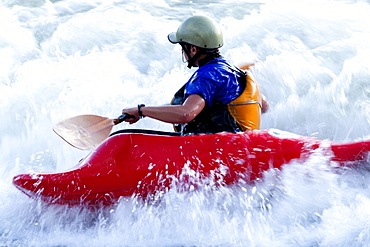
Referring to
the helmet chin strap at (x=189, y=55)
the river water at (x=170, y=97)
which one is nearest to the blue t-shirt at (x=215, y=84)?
the helmet chin strap at (x=189, y=55)

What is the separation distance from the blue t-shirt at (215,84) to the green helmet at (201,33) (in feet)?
0.62

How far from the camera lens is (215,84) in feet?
9.73

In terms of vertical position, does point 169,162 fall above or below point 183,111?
below

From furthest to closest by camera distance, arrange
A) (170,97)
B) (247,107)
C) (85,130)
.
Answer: (170,97)
(85,130)
(247,107)

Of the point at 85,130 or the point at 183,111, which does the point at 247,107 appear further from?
the point at 85,130

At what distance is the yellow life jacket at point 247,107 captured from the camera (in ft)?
9.96

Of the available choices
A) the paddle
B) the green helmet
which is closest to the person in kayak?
the green helmet

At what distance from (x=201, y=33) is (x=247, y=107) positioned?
1.84 feet

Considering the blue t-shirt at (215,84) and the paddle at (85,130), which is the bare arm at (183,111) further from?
the paddle at (85,130)

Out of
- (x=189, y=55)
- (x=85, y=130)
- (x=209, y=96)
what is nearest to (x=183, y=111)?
(x=209, y=96)

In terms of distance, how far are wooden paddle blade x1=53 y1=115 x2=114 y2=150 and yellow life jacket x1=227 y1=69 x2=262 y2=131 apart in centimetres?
87

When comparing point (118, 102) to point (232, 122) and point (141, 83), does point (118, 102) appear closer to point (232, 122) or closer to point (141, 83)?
point (141, 83)

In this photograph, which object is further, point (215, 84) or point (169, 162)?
point (215, 84)

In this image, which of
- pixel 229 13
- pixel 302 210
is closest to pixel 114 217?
pixel 302 210
